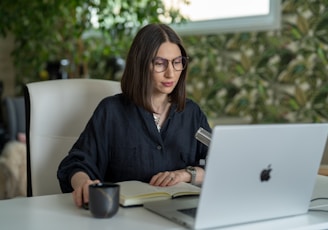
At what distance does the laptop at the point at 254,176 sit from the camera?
46.5 inches

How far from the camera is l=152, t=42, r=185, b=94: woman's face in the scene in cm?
177

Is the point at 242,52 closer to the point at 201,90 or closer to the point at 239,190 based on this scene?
the point at 201,90

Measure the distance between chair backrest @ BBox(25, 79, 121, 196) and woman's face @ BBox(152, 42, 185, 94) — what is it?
39 centimetres

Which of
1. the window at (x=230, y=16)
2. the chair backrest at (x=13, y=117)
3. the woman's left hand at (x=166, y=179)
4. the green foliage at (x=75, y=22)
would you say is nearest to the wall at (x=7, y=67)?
the chair backrest at (x=13, y=117)

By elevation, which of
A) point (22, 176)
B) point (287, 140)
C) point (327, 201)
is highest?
point (287, 140)

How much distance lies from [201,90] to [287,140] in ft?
10.6

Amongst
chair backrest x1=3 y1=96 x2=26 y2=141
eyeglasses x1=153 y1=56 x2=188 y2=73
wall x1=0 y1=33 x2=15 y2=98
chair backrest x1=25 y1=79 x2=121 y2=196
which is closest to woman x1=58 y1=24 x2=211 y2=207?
eyeglasses x1=153 y1=56 x2=188 y2=73

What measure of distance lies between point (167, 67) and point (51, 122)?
0.50 m

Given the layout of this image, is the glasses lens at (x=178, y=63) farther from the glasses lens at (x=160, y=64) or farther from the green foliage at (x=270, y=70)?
the green foliage at (x=270, y=70)

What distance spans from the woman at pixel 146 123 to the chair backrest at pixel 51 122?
23 centimetres

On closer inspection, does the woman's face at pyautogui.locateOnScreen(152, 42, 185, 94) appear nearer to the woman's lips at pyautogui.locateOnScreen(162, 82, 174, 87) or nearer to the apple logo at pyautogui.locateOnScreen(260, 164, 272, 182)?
the woman's lips at pyautogui.locateOnScreen(162, 82, 174, 87)

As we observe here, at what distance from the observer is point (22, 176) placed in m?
3.82

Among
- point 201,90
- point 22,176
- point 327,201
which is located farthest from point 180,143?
point 201,90

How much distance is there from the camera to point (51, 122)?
202 cm
